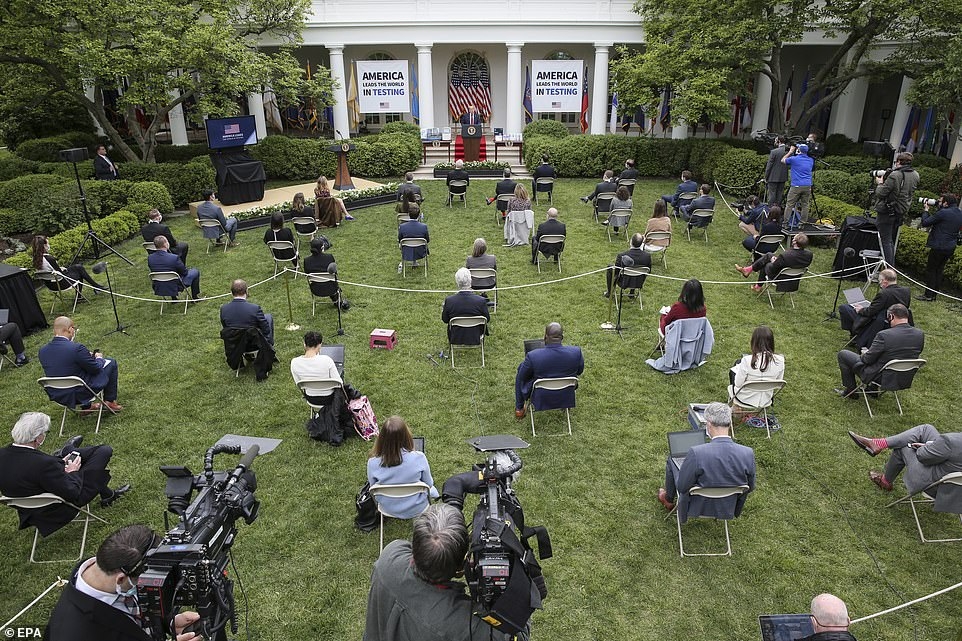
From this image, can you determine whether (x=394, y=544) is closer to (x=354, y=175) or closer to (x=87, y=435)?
(x=87, y=435)

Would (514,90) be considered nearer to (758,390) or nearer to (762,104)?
(762,104)

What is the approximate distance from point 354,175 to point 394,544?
2095 cm

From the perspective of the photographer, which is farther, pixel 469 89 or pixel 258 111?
pixel 469 89

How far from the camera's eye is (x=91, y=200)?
15258mm

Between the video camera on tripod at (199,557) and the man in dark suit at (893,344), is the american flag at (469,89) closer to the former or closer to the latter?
the man in dark suit at (893,344)

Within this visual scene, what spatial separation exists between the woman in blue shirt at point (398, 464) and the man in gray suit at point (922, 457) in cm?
459

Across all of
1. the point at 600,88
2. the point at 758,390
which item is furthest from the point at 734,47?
the point at 758,390

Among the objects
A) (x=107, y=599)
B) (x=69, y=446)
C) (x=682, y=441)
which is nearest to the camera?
(x=107, y=599)

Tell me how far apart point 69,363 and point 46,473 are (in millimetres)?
2463

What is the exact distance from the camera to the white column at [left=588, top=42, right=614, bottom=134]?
25891 millimetres

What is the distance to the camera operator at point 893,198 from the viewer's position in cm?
1138

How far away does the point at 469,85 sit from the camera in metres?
Result: 30.6

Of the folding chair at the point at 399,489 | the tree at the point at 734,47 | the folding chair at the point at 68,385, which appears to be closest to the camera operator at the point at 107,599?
the folding chair at the point at 399,489

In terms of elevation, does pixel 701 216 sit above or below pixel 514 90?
below
